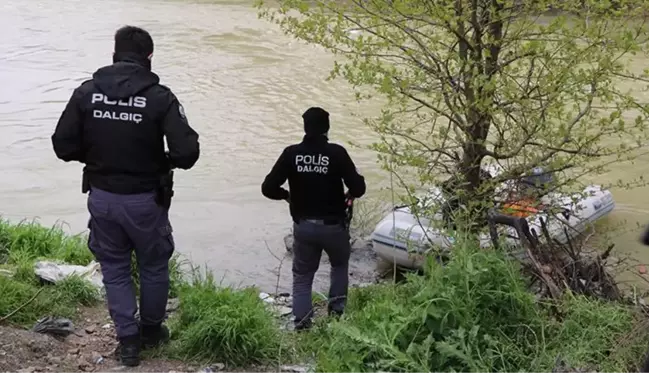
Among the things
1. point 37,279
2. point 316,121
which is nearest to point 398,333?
point 316,121

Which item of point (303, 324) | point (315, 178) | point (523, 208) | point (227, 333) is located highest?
point (315, 178)

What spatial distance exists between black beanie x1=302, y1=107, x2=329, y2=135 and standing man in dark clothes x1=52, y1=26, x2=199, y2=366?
1071 mm

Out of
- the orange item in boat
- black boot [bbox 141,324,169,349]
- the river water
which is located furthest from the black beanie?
the river water

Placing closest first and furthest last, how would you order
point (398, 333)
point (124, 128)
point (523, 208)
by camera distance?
point (398, 333)
point (124, 128)
point (523, 208)

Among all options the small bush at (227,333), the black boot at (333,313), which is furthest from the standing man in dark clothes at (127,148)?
the black boot at (333,313)

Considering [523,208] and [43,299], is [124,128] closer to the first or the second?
[43,299]

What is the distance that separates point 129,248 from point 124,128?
2.14ft

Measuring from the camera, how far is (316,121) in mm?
4852

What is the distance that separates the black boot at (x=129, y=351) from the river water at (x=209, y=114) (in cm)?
320

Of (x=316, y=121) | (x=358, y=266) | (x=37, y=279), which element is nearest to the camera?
(x=316, y=121)

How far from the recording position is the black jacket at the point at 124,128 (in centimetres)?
388

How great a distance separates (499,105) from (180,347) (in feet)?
7.82

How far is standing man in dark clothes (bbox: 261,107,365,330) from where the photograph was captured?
4.91 metres

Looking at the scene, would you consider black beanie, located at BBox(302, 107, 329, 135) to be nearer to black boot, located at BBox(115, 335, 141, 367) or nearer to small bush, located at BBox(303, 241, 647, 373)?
small bush, located at BBox(303, 241, 647, 373)
